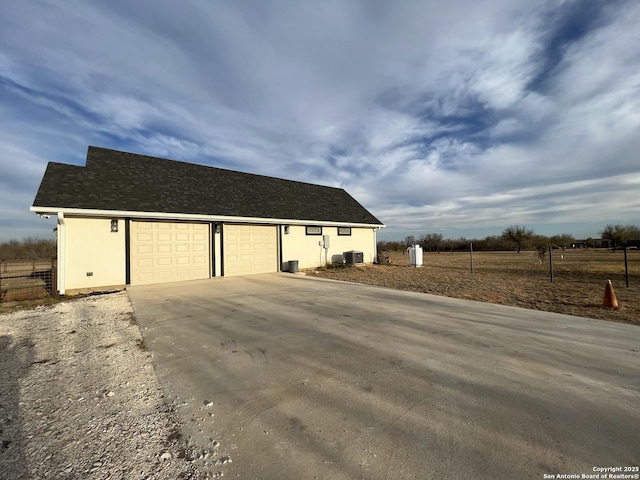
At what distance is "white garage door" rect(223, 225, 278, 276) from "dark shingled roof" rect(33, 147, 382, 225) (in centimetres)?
83

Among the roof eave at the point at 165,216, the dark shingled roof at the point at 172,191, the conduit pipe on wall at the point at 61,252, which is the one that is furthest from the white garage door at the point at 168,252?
the conduit pipe on wall at the point at 61,252

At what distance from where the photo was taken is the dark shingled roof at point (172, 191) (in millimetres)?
10398

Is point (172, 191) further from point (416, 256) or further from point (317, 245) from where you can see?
point (416, 256)

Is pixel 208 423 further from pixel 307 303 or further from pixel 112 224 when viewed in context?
pixel 112 224

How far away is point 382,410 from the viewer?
2734 mm

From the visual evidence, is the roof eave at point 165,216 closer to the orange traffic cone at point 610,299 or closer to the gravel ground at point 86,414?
the gravel ground at point 86,414

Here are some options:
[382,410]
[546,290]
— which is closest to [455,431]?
[382,410]

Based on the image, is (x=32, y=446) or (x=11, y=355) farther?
(x=11, y=355)

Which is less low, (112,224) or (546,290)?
(112,224)

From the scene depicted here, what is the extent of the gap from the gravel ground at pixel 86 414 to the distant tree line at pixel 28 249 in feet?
78.8

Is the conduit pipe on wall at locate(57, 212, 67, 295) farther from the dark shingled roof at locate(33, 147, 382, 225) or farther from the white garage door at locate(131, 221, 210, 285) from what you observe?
the white garage door at locate(131, 221, 210, 285)

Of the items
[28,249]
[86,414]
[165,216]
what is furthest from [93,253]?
[28,249]

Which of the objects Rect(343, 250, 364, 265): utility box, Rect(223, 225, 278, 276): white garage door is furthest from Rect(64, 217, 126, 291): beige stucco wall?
Rect(343, 250, 364, 265): utility box

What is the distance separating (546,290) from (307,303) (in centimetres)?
864
